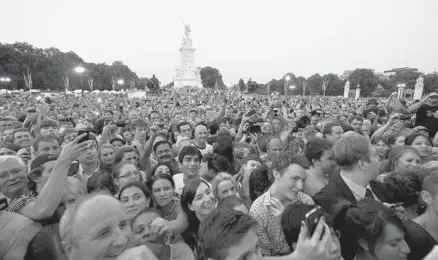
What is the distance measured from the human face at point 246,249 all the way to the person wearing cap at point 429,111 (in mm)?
6303

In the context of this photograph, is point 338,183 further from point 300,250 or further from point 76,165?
point 76,165

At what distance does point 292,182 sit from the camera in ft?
9.36

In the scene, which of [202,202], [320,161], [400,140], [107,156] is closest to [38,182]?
[107,156]

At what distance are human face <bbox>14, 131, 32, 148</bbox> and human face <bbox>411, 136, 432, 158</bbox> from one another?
7.06 m

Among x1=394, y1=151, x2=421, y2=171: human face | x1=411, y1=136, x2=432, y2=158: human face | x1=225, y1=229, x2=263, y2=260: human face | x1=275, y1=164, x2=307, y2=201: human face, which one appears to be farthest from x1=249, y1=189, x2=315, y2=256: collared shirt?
x1=411, y1=136, x2=432, y2=158: human face

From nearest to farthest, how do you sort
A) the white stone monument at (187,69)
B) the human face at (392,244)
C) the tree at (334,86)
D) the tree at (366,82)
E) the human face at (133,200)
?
the human face at (392,244) < the human face at (133,200) < the white stone monument at (187,69) < the tree at (334,86) < the tree at (366,82)

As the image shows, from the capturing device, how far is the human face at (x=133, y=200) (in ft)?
10.1

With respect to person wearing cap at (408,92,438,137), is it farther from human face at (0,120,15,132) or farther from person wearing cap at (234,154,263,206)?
human face at (0,120,15,132)

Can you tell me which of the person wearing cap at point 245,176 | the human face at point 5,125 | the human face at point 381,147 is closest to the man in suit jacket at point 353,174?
the person wearing cap at point 245,176

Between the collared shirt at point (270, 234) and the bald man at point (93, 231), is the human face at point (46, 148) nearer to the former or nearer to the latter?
the bald man at point (93, 231)

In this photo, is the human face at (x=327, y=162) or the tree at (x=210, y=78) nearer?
the human face at (x=327, y=162)

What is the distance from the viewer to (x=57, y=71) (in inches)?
2682

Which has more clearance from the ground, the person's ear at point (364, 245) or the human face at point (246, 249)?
the human face at point (246, 249)

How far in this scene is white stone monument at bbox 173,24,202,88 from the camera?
2660 inches
